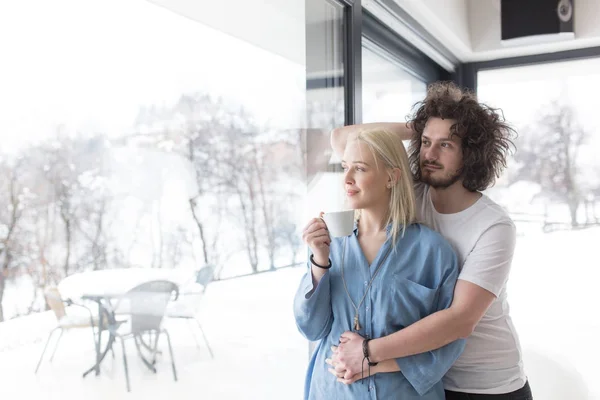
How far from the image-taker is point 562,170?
3242 mm

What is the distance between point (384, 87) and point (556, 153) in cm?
131

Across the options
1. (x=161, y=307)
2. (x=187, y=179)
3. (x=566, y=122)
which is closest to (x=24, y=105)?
(x=187, y=179)

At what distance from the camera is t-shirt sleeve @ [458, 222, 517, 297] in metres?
1.24

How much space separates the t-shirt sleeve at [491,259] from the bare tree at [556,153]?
2.22 m

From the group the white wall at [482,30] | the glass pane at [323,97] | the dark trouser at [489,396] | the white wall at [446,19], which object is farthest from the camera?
the white wall at [482,30]

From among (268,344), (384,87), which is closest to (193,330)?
(268,344)

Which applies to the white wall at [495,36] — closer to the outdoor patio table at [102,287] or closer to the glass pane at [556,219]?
the glass pane at [556,219]

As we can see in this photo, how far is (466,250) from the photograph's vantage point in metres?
1.31

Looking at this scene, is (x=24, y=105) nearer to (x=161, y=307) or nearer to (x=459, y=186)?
(x=161, y=307)

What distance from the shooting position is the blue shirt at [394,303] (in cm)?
124

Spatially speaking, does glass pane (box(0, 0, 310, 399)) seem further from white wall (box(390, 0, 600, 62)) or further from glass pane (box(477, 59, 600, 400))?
glass pane (box(477, 59, 600, 400))

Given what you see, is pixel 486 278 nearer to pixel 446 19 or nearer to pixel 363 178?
pixel 363 178

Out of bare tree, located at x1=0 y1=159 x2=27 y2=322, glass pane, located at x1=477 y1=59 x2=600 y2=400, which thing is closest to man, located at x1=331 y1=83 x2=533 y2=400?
bare tree, located at x1=0 y1=159 x2=27 y2=322

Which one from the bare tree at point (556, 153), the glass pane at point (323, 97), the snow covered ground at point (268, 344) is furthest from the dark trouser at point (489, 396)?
the bare tree at point (556, 153)
